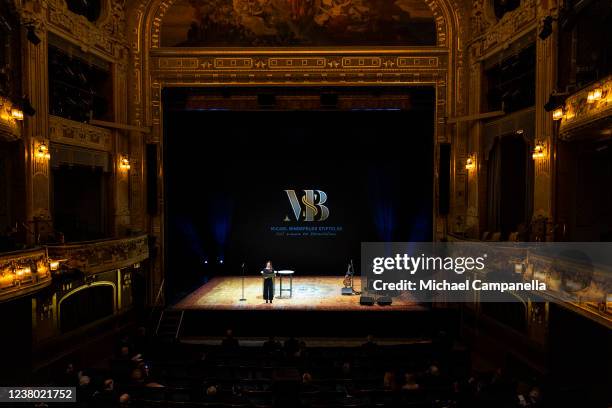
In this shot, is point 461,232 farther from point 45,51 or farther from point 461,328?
point 45,51

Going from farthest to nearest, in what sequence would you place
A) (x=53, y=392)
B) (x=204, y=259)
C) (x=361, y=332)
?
1. (x=204, y=259)
2. (x=361, y=332)
3. (x=53, y=392)

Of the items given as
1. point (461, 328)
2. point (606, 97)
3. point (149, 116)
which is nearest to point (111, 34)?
point (149, 116)

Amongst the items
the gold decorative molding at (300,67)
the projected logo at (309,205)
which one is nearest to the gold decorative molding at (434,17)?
the gold decorative molding at (300,67)

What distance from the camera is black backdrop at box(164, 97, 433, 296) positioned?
17250 mm

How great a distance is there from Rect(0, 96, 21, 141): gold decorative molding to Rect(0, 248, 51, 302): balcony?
9.02 feet

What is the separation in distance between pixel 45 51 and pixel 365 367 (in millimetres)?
11534

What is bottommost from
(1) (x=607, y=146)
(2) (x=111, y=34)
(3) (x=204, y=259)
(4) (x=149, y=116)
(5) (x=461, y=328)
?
(5) (x=461, y=328)

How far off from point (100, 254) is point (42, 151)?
10.2 ft

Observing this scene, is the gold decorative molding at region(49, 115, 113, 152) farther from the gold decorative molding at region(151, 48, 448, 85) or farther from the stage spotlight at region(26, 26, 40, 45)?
the gold decorative molding at region(151, 48, 448, 85)

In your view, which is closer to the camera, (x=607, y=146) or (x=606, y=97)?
(x=606, y=97)

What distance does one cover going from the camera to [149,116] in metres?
15.9

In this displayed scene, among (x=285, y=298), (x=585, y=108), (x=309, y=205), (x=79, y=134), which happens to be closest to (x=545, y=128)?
(x=585, y=108)

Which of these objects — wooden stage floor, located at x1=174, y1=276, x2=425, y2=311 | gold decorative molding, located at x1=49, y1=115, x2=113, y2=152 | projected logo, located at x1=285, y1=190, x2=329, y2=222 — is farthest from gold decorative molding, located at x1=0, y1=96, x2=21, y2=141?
projected logo, located at x1=285, y1=190, x2=329, y2=222
